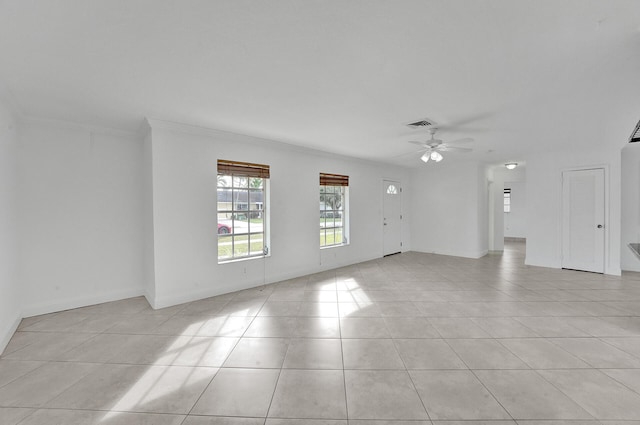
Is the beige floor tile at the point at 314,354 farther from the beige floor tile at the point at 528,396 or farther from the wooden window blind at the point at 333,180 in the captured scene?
the wooden window blind at the point at 333,180

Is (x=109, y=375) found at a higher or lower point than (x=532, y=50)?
lower

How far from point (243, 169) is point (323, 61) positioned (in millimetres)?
2617

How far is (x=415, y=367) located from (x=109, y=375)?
8.09 ft

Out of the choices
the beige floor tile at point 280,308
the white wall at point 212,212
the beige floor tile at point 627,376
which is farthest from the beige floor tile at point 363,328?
the white wall at point 212,212

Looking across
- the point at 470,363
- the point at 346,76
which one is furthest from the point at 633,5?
the point at 470,363

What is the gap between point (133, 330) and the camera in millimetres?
2930

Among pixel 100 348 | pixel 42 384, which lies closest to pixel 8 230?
pixel 100 348

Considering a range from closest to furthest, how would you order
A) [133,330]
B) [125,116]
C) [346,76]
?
1. [346,76]
2. [133,330]
3. [125,116]

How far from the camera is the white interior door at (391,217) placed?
7082mm

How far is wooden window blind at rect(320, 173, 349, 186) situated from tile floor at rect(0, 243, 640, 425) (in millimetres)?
2370

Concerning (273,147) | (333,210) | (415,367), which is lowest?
(415,367)

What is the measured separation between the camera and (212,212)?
4012 millimetres

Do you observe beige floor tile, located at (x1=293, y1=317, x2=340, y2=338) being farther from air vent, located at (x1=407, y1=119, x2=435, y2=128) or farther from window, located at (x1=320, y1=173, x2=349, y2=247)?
air vent, located at (x1=407, y1=119, x2=435, y2=128)

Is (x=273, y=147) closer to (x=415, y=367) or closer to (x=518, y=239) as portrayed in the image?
(x=415, y=367)
